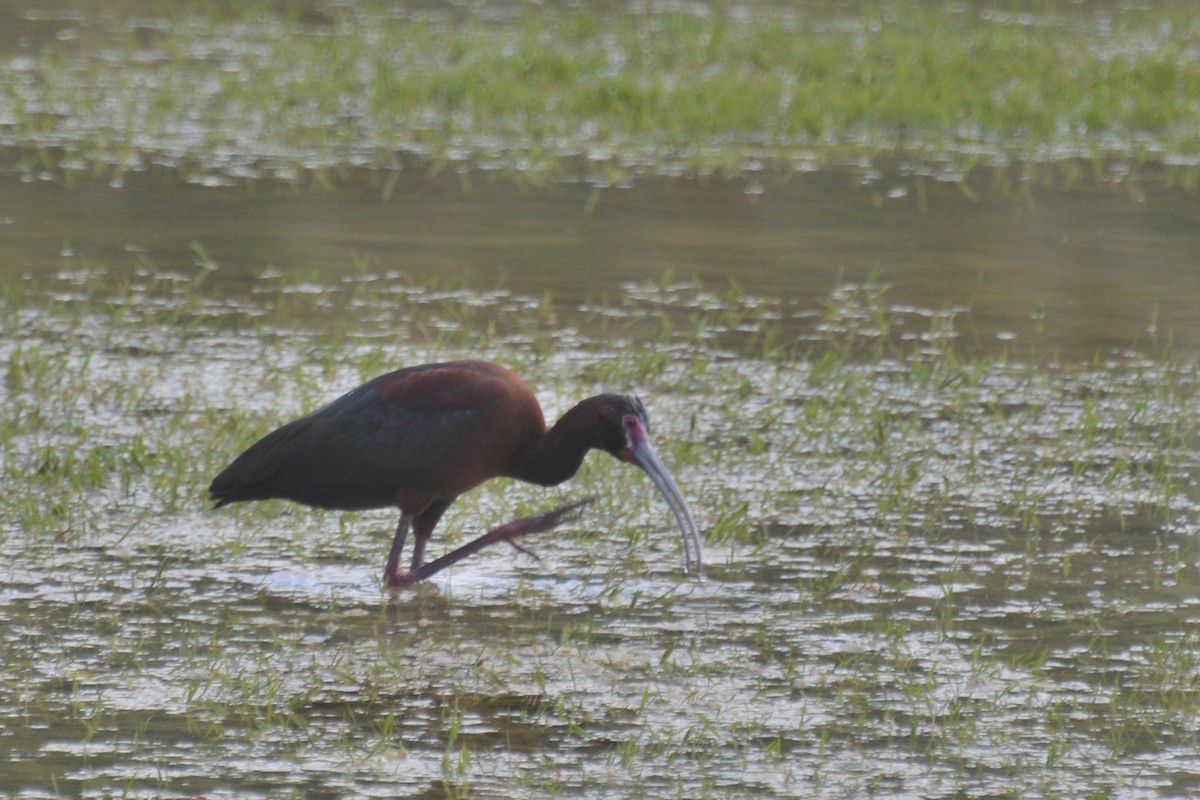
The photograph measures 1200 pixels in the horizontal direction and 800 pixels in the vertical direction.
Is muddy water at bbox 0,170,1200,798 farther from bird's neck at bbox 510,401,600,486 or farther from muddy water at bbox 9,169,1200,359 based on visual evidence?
bird's neck at bbox 510,401,600,486

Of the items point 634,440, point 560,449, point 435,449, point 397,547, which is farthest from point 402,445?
point 634,440

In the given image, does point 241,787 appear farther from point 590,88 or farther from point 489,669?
point 590,88

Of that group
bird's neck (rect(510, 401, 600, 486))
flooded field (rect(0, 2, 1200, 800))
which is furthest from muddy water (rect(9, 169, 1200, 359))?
bird's neck (rect(510, 401, 600, 486))

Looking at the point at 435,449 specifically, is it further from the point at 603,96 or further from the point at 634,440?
Result: the point at 603,96

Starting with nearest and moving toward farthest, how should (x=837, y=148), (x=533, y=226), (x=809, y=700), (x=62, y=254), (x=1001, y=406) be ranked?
(x=809, y=700) < (x=1001, y=406) < (x=62, y=254) < (x=533, y=226) < (x=837, y=148)

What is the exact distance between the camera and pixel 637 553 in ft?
19.1

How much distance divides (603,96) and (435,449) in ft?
25.5

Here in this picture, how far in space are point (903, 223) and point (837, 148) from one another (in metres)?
1.70

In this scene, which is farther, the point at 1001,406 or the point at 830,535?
the point at 1001,406

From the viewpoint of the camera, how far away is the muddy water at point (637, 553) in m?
4.40

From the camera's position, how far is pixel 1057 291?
930cm

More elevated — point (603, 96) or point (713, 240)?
point (603, 96)

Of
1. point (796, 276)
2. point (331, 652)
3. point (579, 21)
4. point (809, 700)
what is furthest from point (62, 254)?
point (579, 21)

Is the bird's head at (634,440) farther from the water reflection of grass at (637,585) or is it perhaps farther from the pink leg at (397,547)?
the pink leg at (397,547)
